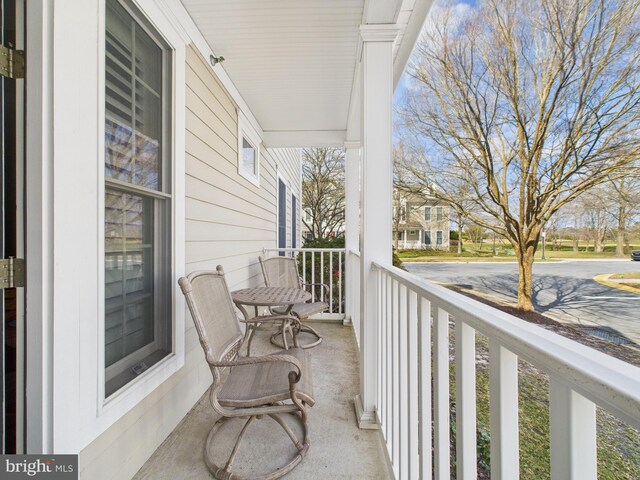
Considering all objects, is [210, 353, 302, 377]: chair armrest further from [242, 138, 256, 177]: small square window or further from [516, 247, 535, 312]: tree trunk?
[242, 138, 256, 177]: small square window

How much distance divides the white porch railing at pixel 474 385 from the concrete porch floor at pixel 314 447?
0.84 feet

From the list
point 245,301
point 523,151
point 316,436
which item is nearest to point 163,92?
point 245,301

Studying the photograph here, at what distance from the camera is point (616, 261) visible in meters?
0.75

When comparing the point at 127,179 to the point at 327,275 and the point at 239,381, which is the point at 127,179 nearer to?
the point at 239,381

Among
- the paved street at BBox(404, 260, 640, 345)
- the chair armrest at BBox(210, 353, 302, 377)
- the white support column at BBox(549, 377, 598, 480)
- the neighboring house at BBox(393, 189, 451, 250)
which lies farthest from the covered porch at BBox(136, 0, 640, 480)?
the chair armrest at BBox(210, 353, 302, 377)

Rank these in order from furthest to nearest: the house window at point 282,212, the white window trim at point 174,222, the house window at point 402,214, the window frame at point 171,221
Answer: the house window at point 282,212 → the house window at point 402,214 → the white window trim at point 174,222 → the window frame at point 171,221

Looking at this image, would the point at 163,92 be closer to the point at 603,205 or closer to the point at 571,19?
the point at 571,19

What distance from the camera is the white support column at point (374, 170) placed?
1.90 m

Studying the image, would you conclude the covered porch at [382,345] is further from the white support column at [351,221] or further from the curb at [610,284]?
the curb at [610,284]

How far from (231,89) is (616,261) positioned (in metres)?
3.35

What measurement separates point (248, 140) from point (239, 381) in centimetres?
314

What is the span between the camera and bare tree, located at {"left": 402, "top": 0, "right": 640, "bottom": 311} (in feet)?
2.81

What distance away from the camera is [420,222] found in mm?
1824

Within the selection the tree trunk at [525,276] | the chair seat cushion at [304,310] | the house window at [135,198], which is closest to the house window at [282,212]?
the chair seat cushion at [304,310]
